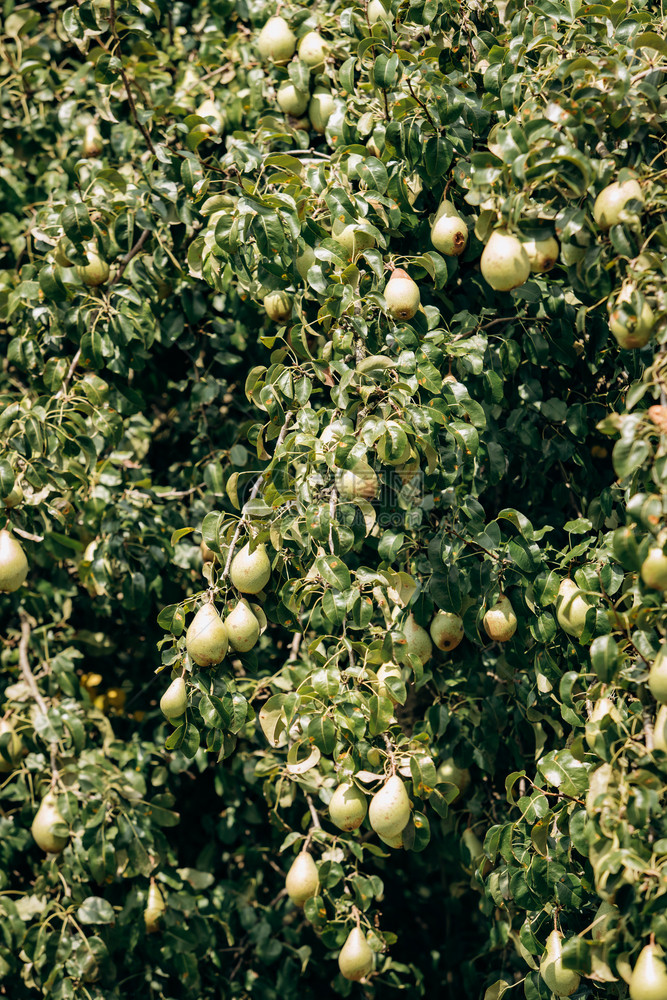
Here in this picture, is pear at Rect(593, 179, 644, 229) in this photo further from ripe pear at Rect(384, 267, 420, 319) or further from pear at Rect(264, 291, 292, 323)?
pear at Rect(264, 291, 292, 323)

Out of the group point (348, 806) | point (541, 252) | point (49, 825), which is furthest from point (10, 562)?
point (541, 252)

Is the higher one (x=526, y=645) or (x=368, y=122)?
(x=368, y=122)

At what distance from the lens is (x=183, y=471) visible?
103 inches

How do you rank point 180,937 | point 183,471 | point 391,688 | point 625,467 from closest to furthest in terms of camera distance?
point 625,467 → point 391,688 → point 180,937 → point 183,471

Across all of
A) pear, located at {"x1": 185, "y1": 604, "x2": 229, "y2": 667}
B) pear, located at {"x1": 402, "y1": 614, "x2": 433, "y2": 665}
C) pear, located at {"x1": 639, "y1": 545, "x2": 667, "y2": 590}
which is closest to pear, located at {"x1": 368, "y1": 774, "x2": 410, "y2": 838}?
pear, located at {"x1": 402, "y1": 614, "x2": 433, "y2": 665}

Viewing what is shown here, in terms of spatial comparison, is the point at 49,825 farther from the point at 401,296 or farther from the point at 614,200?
the point at 614,200

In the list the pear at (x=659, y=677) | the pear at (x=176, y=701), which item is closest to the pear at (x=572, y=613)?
the pear at (x=659, y=677)

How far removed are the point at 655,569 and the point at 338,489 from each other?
61cm

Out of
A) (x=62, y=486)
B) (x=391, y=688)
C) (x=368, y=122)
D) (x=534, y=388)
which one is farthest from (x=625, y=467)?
(x=62, y=486)

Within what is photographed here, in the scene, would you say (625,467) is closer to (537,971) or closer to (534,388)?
(534,388)

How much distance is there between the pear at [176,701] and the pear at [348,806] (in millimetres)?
333

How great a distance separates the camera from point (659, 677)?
1372mm

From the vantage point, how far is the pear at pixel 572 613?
69.9 inches

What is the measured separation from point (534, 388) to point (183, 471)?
981 millimetres
